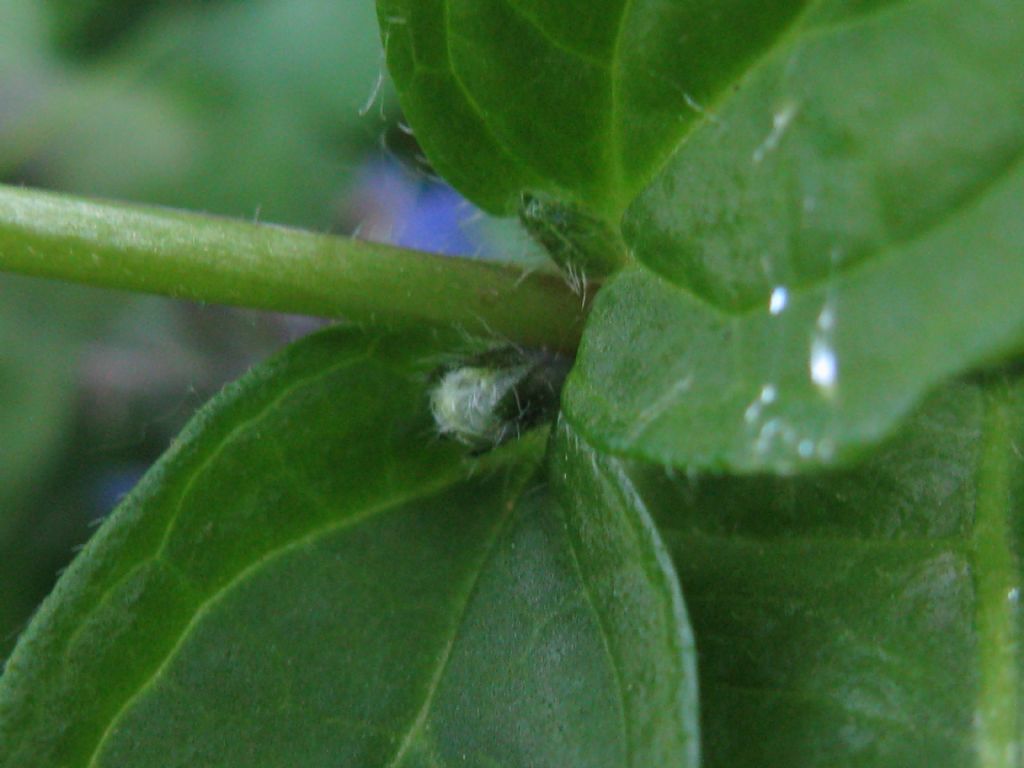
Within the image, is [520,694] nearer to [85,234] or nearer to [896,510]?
[896,510]

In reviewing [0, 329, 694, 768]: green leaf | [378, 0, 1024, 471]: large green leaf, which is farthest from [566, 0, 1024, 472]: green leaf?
[0, 329, 694, 768]: green leaf

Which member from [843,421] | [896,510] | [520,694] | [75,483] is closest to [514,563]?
[520,694]

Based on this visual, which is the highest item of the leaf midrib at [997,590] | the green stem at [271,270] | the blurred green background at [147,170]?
the green stem at [271,270]

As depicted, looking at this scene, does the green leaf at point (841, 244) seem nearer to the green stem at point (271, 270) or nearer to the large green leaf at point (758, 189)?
the large green leaf at point (758, 189)

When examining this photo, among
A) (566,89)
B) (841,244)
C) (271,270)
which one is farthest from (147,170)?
(841,244)

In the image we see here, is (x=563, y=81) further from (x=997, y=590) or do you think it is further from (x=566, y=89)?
(x=997, y=590)

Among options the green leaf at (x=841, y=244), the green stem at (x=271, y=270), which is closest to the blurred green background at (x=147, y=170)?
the green stem at (x=271, y=270)
